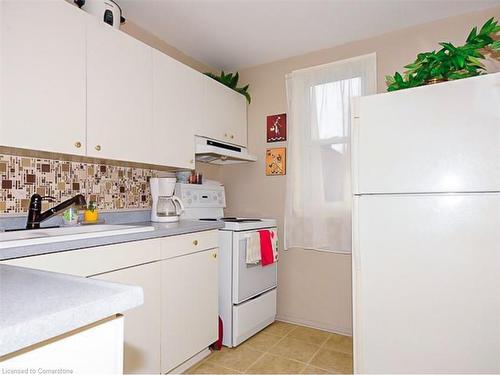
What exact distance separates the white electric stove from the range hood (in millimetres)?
304

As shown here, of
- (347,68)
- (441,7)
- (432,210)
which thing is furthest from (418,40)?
(432,210)

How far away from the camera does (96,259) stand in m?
1.48

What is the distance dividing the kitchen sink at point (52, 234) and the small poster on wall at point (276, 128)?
1.59 metres

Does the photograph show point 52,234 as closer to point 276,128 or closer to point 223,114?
point 223,114

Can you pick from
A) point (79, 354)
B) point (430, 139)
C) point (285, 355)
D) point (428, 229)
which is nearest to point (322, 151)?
point (430, 139)

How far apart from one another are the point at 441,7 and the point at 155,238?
7.86 ft

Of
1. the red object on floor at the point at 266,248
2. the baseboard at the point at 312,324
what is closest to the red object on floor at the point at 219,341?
the red object on floor at the point at 266,248

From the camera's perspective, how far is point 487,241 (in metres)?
1.60

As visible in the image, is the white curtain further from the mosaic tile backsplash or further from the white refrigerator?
the mosaic tile backsplash

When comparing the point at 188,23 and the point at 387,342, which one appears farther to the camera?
the point at 188,23

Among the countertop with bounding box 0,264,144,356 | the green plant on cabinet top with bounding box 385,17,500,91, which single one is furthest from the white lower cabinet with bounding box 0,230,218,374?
the green plant on cabinet top with bounding box 385,17,500,91

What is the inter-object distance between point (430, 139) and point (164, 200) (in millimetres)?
1766

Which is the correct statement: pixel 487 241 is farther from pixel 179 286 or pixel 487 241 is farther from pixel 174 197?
pixel 174 197

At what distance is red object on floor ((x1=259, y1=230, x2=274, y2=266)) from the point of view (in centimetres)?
255
